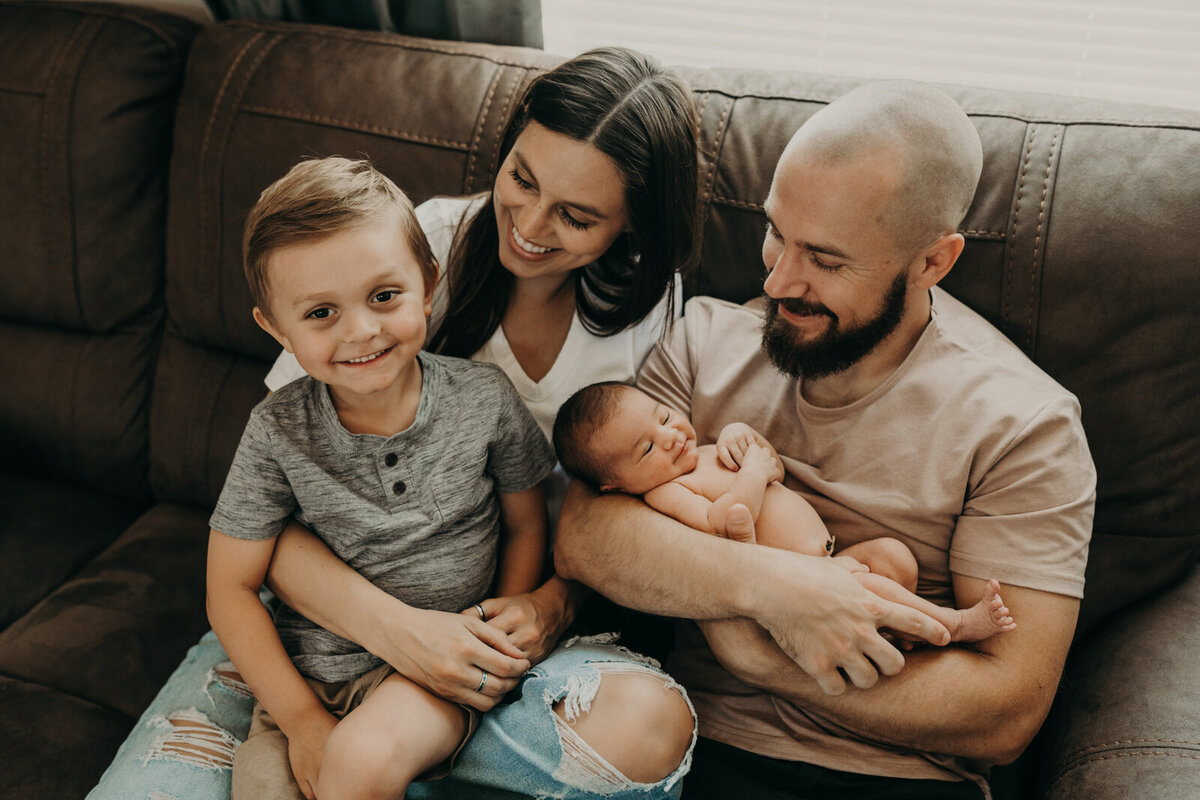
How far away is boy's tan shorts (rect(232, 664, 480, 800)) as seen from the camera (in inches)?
48.9

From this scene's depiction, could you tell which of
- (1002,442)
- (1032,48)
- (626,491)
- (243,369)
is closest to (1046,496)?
(1002,442)

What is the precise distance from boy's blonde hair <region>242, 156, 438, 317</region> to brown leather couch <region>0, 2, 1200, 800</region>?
37 centimetres

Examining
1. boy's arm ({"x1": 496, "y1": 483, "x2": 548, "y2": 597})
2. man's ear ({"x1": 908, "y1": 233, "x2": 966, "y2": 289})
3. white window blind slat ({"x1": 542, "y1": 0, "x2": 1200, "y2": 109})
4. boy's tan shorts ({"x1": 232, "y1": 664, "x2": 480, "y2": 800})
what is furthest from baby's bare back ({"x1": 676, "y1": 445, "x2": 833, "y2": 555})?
white window blind slat ({"x1": 542, "y1": 0, "x2": 1200, "y2": 109})

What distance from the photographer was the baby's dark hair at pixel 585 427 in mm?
1396

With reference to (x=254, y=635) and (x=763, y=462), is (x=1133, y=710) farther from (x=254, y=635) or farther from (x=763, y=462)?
(x=254, y=635)

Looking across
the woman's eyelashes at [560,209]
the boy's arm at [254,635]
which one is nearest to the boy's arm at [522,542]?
the boy's arm at [254,635]

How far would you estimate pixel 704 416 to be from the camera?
1519mm

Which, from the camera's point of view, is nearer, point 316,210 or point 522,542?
point 316,210

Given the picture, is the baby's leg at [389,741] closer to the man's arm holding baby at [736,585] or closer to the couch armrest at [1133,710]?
the man's arm holding baby at [736,585]

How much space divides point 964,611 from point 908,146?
2.16 feet

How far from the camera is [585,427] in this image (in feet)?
4.59

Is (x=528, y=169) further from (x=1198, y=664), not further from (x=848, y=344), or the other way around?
(x=1198, y=664)

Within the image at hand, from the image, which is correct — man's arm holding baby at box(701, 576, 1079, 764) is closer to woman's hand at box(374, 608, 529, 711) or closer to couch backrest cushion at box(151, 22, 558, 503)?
woman's hand at box(374, 608, 529, 711)

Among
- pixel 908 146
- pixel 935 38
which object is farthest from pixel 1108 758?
pixel 935 38
